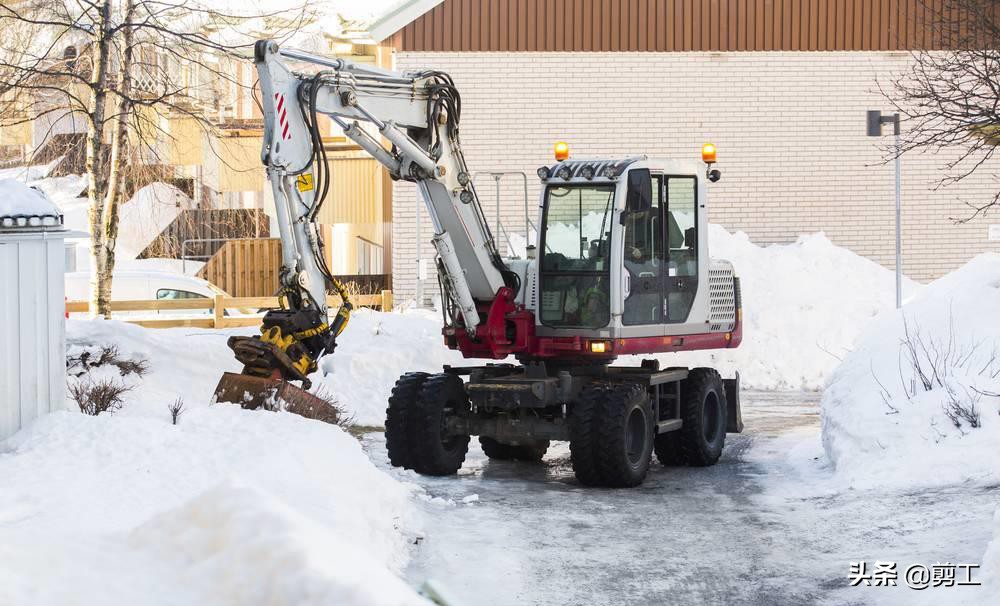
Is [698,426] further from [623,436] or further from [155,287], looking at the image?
[155,287]

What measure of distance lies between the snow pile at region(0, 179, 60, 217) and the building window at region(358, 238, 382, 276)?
77.6 ft

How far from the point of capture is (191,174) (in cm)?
3738

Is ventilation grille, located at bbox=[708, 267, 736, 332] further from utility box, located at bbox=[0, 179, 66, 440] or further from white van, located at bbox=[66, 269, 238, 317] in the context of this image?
white van, located at bbox=[66, 269, 238, 317]

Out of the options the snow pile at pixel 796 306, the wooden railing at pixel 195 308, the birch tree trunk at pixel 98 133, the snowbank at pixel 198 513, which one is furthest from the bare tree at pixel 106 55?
the snow pile at pixel 796 306

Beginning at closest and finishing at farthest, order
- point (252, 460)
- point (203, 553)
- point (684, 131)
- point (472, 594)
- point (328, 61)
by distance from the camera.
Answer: point (203, 553) < point (472, 594) < point (252, 460) < point (328, 61) < point (684, 131)

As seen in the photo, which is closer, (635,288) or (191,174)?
(635,288)

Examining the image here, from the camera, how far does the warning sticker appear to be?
10.8 m

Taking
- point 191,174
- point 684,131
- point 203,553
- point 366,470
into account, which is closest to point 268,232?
point 191,174

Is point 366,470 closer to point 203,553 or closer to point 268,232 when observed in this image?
point 203,553

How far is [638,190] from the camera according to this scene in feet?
41.0

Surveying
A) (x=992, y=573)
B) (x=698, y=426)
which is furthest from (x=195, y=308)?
(x=992, y=573)

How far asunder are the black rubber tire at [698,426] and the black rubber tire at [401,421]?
2.64 m

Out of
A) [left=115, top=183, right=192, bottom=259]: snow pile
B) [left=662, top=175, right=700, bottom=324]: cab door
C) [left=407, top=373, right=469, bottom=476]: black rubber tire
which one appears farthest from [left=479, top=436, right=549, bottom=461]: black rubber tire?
[left=115, top=183, right=192, bottom=259]: snow pile

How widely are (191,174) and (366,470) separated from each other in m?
29.0
